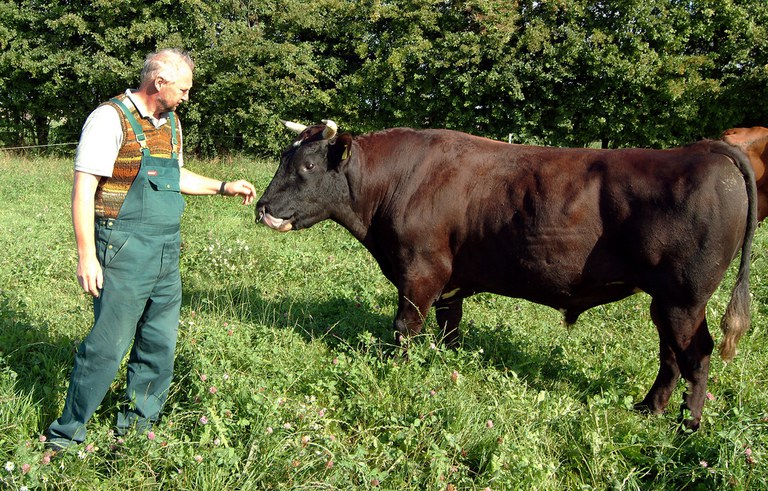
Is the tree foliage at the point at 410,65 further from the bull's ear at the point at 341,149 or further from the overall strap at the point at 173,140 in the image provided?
the overall strap at the point at 173,140

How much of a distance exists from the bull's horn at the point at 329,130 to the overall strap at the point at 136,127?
61.1 inches

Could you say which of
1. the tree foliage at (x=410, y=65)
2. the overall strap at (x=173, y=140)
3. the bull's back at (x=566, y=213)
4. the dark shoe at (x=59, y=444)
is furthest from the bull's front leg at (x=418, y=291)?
the tree foliage at (x=410, y=65)

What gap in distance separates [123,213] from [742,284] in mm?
3581

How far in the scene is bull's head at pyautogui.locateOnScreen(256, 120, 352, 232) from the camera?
173 inches

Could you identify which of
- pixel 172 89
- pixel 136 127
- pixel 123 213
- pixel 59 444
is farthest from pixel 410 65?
pixel 59 444

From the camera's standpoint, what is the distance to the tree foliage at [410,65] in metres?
12.7

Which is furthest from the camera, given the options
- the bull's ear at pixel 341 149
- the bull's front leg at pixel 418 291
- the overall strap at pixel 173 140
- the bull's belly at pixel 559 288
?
the bull's ear at pixel 341 149

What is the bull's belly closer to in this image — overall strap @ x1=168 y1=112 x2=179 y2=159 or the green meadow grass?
the green meadow grass

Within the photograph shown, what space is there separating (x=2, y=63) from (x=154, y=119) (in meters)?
17.2

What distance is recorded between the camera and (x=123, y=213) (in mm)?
2906

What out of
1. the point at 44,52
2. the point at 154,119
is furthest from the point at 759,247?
the point at 44,52

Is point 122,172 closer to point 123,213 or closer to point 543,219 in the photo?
point 123,213

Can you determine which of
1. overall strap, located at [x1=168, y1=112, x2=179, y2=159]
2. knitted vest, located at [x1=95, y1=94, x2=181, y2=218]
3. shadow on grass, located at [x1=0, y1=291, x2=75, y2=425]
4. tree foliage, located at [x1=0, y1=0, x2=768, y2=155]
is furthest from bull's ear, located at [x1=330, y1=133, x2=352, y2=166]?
tree foliage, located at [x1=0, y1=0, x2=768, y2=155]

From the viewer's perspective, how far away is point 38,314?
4.85m
